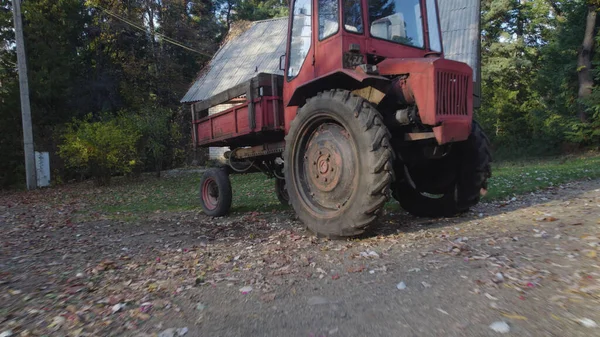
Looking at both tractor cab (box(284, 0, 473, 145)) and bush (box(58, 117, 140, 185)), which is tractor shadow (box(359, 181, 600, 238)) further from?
bush (box(58, 117, 140, 185))

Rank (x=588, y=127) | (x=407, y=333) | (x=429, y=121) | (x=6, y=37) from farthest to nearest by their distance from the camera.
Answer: (x=6, y=37), (x=588, y=127), (x=429, y=121), (x=407, y=333)

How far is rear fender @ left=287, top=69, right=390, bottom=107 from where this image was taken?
457 centimetres

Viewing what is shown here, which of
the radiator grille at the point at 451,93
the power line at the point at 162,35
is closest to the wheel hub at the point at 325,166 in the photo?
the radiator grille at the point at 451,93

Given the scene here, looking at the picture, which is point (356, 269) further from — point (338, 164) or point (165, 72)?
point (165, 72)

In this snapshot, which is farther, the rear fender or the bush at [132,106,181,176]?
the bush at [132,106,181,176]

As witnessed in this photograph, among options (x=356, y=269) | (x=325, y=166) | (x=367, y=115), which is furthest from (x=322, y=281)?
(x=367, y=115)

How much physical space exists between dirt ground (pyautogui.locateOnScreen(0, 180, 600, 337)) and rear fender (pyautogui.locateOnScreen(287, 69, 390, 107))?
176cm

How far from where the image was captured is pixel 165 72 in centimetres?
2516

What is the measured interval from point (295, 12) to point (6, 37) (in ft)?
72.4

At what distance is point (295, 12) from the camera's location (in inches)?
238

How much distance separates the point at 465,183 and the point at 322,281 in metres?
3.02

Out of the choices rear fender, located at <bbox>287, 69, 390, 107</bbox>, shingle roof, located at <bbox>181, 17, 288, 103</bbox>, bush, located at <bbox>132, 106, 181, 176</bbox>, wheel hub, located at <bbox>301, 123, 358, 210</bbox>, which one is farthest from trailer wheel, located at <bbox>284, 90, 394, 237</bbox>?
shingle roof, located at <bbox>181, 17, 288, 103</bbox>

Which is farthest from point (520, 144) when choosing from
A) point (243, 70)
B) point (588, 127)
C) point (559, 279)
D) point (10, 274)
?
point (10, 274)

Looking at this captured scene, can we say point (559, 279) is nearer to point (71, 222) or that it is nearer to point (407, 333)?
point (407, 333)
